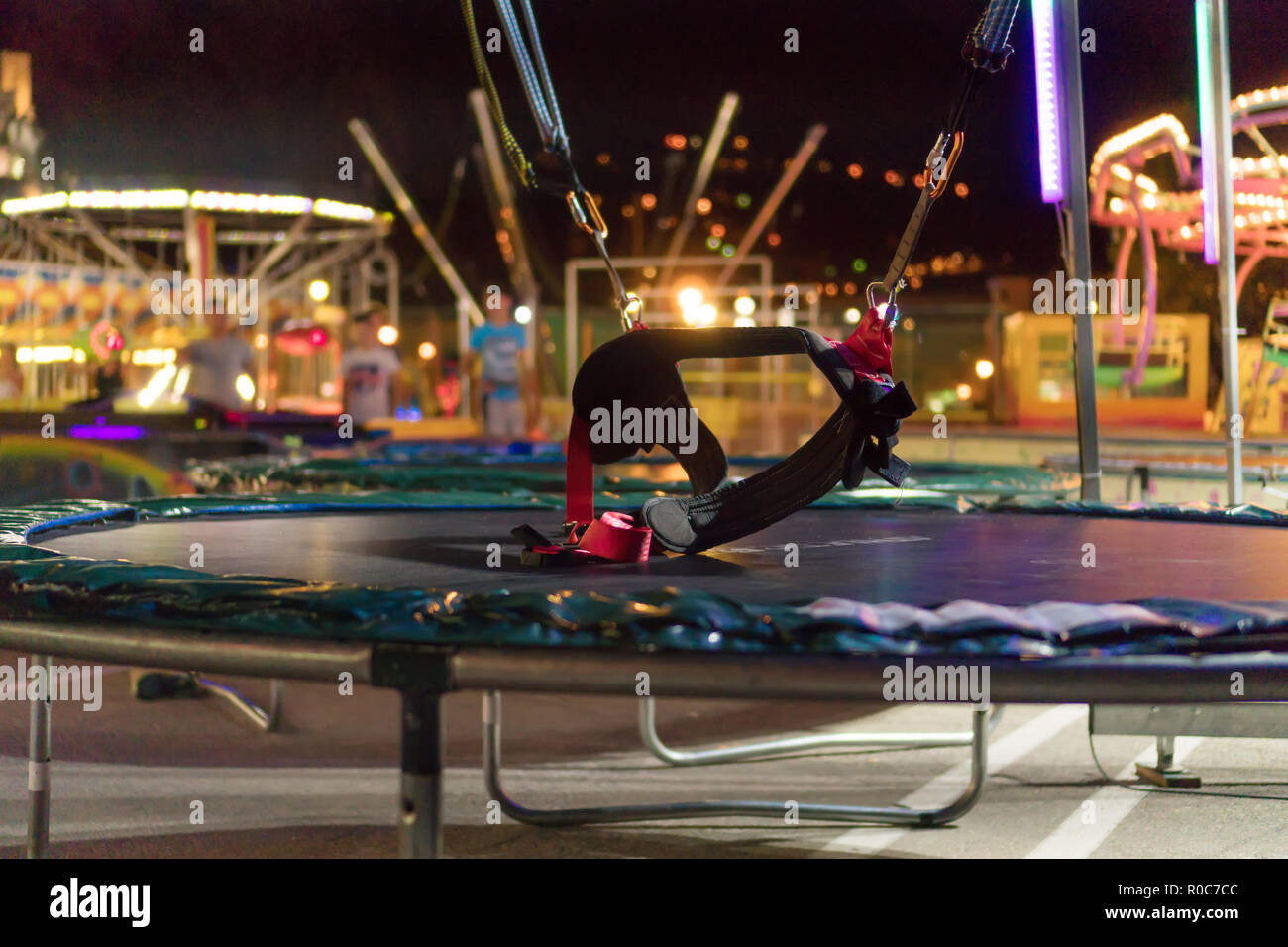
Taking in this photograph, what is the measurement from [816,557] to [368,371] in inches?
173

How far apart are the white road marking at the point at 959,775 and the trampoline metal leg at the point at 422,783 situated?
2.90ft

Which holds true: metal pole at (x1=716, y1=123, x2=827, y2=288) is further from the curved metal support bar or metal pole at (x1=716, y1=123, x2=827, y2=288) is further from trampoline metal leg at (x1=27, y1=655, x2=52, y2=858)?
trampoline metal leg at (x1=27, y1=655, x2=52, y2=858)

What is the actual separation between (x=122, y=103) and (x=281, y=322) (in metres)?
3.34

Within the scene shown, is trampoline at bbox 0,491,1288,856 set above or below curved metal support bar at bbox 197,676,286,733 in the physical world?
above

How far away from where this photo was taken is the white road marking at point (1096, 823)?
212 cm

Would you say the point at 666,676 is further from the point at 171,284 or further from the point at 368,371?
the point at 171,284

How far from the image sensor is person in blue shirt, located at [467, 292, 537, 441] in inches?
244

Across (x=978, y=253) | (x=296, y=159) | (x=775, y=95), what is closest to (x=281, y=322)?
(x=296, y=159)

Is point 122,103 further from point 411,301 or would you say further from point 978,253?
point 978,253

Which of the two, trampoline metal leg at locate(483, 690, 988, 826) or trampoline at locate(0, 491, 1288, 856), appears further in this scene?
trampoline metal leg at locate(483, 690, 988, 826)

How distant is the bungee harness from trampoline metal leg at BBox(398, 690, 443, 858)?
1.98 feet

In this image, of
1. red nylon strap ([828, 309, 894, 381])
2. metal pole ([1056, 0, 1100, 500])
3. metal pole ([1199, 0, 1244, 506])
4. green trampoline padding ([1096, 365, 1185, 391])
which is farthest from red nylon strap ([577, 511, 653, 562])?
green trampoline padding ([1096, 365, 1185, 391])

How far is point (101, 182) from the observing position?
9.72 m

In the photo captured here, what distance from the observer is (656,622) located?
3.87 feet
